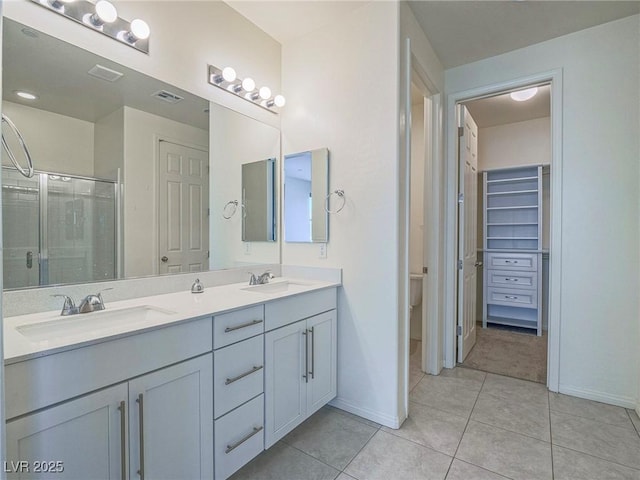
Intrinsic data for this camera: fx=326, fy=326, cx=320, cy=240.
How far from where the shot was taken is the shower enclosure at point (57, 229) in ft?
4.29

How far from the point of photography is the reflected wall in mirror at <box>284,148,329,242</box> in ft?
7.47

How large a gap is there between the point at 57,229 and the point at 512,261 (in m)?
4.32

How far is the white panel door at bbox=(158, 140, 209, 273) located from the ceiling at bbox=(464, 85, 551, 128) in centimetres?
267

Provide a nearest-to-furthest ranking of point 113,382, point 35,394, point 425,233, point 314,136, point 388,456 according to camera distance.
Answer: point 35,394
point 113,382
point 388,456
point 314,136
point 425,233

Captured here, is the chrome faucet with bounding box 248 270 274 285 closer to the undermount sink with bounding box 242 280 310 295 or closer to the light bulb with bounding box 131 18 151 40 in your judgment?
the undermount sink with bounding box 242 280 310 295

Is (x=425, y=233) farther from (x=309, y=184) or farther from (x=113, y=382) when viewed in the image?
(x=113, y=382)

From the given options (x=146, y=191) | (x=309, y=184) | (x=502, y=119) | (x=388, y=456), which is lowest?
(x=388, y=456)

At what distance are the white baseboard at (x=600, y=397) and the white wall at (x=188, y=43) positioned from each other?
294cm

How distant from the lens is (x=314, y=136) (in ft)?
7.67

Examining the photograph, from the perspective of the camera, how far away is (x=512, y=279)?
3959 mm

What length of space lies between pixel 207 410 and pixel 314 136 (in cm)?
180

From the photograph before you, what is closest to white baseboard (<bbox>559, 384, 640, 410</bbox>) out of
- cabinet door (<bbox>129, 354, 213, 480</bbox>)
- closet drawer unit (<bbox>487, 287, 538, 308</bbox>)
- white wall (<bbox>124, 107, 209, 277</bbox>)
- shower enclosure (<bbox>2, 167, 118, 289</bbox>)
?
closet drawer unit (<bbox>487, 287, 538, 308</bbox>)

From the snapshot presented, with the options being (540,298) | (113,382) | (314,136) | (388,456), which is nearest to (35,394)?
(113,382)

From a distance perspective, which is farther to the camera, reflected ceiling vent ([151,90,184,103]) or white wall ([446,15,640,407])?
white wall ([446,15,640,407])
